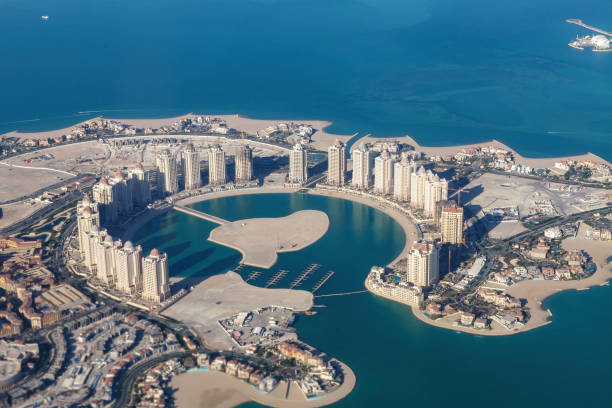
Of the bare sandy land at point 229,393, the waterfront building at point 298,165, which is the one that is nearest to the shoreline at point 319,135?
the waterfront building at point 298,165

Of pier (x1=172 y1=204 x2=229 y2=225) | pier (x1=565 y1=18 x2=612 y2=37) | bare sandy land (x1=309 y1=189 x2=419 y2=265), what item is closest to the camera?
bare sandy land (x1=309 y1=189 x2=419 y2=265)

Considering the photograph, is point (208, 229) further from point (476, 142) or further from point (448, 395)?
point (476, 142)

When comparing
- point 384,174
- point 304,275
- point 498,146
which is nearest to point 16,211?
point 304,275

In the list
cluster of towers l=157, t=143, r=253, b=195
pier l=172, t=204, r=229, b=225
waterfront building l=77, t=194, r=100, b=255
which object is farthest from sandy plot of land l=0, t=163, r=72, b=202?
waterfront building l=77, t=194, r=100, b=255

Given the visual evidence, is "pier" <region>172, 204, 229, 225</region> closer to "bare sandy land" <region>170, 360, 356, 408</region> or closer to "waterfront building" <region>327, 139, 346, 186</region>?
"waterfront building" <region>327, 139, 346, 186</region>

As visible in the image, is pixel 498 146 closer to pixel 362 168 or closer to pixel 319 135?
pixel 362 168

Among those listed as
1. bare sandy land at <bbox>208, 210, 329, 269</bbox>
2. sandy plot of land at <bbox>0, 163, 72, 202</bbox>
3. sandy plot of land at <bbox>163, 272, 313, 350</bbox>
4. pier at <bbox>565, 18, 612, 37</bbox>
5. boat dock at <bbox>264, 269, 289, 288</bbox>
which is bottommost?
sandy plot of land at <bbox>163, 272, 313, 350</bbox>

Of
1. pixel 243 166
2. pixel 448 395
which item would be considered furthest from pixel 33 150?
pixel 448 395
